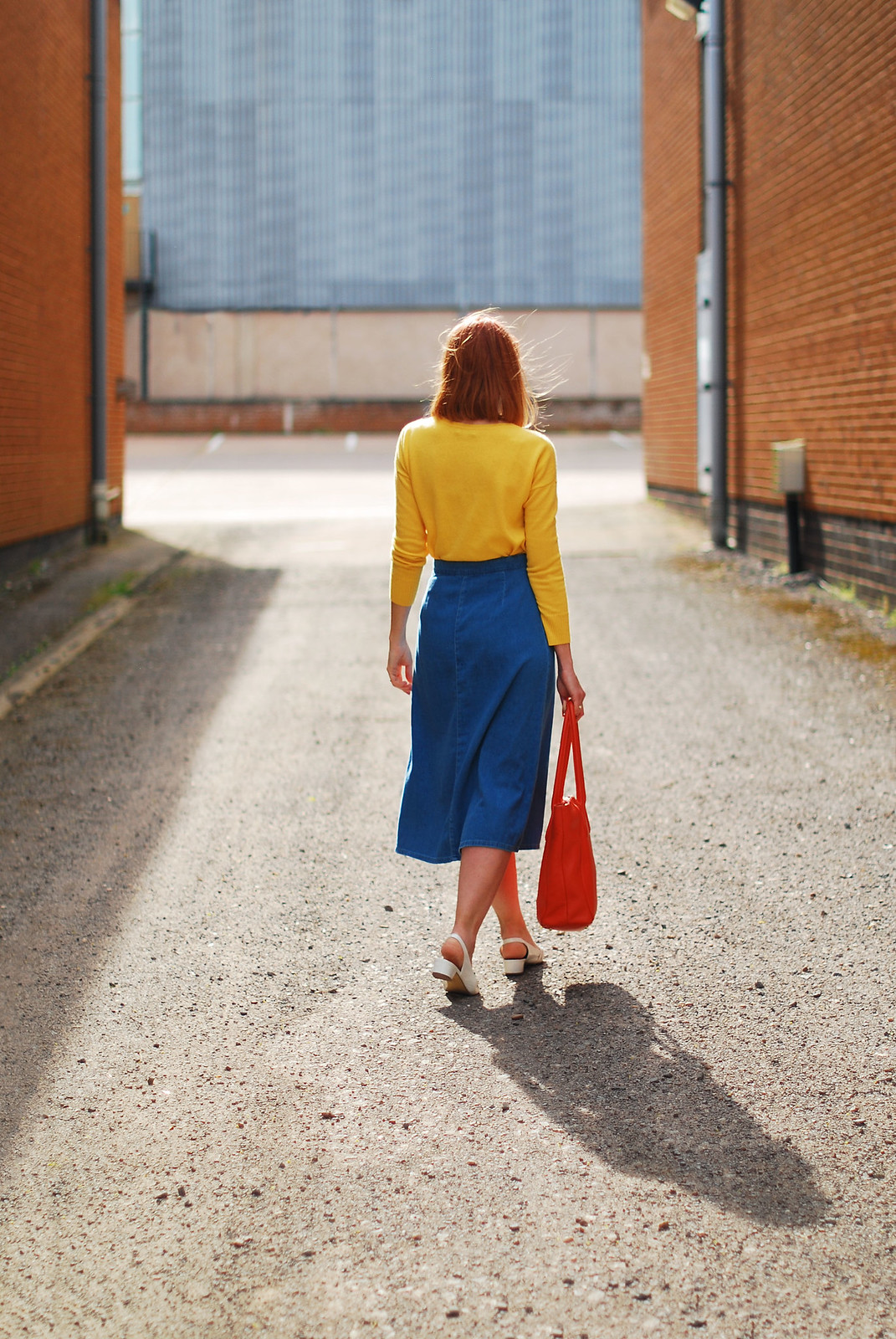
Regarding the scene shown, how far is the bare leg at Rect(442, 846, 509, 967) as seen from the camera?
3969 millimetres

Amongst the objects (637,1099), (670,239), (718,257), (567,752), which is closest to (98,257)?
(718,257)

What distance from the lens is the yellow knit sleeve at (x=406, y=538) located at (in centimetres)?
400

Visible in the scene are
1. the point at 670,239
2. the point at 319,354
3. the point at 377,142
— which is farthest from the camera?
the point at 377,142

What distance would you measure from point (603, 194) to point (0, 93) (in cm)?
3410

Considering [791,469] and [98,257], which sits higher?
[98,257]

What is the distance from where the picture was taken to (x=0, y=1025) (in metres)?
3.85

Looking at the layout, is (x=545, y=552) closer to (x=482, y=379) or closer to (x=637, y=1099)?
(x=482, y=379)

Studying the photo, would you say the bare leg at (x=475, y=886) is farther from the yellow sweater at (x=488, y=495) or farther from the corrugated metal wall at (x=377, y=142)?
the corrugated metal wall at (x=377, y=142)

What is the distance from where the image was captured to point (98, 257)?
15297 millimetres

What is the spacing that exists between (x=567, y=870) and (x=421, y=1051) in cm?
69

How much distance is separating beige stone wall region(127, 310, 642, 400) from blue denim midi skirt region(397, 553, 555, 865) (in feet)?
111

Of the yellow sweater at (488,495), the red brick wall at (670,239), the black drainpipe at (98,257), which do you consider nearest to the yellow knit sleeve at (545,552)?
the yellow sweater at (488,495)

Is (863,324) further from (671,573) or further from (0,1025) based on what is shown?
(0,1025)

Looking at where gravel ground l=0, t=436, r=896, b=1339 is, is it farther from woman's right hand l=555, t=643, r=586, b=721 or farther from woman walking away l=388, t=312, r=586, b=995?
woman's right hand l=555, t=643, r=586, b=721
